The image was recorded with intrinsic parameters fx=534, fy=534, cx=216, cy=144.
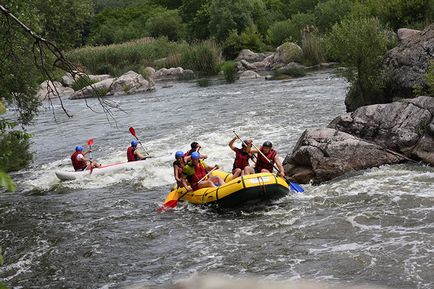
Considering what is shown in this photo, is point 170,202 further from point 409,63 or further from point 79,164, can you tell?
point 409,63

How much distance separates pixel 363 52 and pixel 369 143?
428cm

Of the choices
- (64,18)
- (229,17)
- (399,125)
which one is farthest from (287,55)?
(399,125)

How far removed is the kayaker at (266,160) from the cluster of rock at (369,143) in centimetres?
78

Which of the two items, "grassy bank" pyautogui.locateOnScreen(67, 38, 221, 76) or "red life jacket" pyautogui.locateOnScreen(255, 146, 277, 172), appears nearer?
"red life jacket" pyautogui.locateOnScreen(255, 146, 277, 172)

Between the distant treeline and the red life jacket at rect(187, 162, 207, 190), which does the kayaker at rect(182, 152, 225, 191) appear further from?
the distant treeline

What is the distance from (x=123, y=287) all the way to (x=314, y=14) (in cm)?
3568

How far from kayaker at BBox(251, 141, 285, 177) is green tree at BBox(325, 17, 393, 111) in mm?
5435

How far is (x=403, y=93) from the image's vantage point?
45.8ft

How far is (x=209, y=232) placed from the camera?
8.62 m

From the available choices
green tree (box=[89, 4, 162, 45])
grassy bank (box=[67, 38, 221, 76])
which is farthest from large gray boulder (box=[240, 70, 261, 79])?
green tree (box=[89, 4, 162, 45])

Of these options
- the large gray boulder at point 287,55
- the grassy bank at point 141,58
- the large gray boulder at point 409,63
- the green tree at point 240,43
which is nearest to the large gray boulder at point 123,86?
the grassy bank at point 141,58

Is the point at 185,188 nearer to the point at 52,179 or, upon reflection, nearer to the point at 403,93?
the point at 52,179

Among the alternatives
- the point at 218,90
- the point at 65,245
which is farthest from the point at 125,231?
the point at 218,90

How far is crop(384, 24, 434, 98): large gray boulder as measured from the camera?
45.3 feet
